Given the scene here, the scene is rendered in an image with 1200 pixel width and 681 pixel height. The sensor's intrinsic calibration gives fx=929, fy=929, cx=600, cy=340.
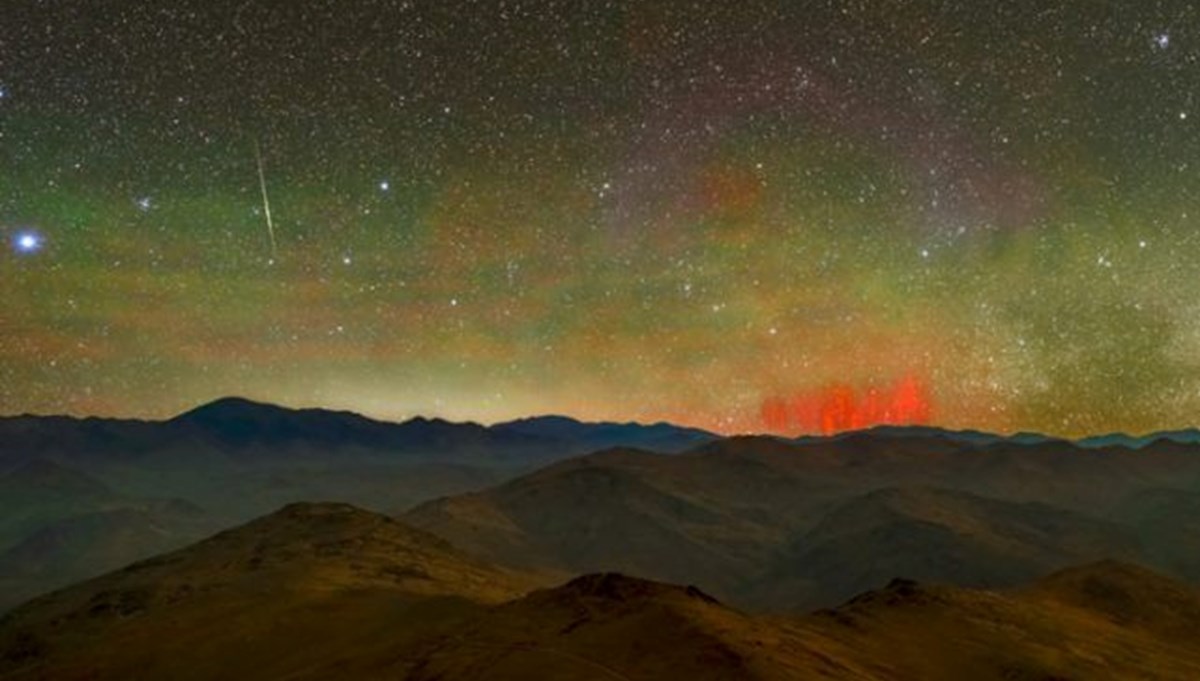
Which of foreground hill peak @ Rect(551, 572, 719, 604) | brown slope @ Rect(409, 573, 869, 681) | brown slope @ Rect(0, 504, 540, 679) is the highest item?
foreground hill peak @ Rect(551, 572, 719, 604)

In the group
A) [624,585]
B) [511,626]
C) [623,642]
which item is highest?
[624,585]

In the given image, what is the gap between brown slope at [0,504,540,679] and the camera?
1396 inches

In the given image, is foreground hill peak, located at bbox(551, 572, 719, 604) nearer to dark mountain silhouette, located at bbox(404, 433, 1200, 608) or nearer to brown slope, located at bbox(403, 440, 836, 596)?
dark mountain silhouette, located at bbox(404, 433, 1200, 608)

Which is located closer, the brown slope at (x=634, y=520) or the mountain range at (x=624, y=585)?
the mountain range at (x=624, y=585)

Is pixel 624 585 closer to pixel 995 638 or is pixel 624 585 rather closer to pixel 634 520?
pixel 995 638

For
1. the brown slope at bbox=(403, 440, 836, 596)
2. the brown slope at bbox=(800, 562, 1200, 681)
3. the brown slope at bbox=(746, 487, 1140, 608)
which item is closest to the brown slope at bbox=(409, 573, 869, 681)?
the brown slope at bbox=(800, 562, 1200, 681)

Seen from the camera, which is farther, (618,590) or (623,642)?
(618,590)

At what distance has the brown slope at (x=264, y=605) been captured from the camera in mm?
35469

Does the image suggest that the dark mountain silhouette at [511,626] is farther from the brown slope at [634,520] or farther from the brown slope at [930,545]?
the brown slope at [634,520]

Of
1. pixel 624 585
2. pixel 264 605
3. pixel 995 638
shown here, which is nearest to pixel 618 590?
pixel 624 585

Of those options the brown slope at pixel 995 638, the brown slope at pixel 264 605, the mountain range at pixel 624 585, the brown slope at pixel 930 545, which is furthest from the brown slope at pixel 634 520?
the brown slope at pixel 995 638

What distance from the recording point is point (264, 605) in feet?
143

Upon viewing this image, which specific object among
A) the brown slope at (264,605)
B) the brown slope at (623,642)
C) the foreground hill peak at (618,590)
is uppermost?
the foreground hill peak at (618,590)

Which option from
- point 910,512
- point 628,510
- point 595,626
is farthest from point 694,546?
point 595,626
